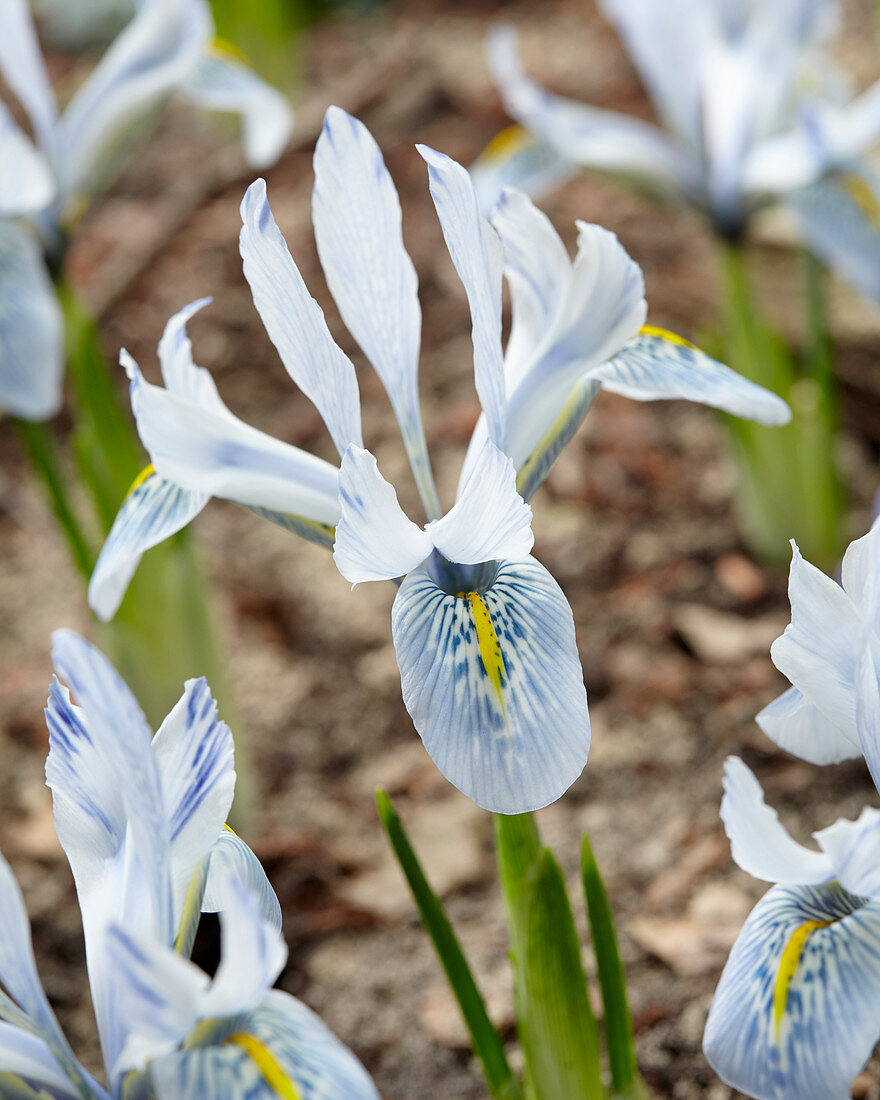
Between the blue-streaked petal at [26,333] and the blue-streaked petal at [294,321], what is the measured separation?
2.07 ft

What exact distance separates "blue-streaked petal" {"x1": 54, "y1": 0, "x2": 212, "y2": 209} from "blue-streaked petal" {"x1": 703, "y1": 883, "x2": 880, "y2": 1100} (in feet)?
4.04

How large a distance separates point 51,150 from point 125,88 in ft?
0.40

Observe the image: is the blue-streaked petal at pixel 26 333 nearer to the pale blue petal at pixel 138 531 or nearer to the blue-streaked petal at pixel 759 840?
the pale blue petal at pixel 138 531

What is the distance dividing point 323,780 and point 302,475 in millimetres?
900

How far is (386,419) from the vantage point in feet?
7.33

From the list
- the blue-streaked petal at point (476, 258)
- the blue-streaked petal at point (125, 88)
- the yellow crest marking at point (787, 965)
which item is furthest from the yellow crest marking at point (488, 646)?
the blue-streaked petal at point (125, 88)

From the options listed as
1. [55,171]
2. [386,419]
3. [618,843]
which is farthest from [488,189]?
[618,843]

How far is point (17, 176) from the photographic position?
4.23ft

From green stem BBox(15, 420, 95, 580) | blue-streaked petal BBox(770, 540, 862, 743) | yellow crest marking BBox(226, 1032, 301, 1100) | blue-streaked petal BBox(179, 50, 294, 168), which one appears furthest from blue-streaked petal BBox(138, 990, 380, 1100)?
blue-streaked petal BBox(179, 50, 294, 168)

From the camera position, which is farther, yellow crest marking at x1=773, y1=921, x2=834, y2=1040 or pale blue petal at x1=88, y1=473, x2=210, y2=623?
pale blue petal at x1=88, y1=473, x2=210, y2=623

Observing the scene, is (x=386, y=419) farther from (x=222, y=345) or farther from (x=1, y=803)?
(x=1, y=803)

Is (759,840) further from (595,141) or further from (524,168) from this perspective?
(524,168)

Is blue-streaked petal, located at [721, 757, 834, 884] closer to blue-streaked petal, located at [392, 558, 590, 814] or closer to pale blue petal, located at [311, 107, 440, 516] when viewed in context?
blue-streaked petal, located at [392, 558, 590, 814]

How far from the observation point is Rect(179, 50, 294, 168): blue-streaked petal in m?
1.63
